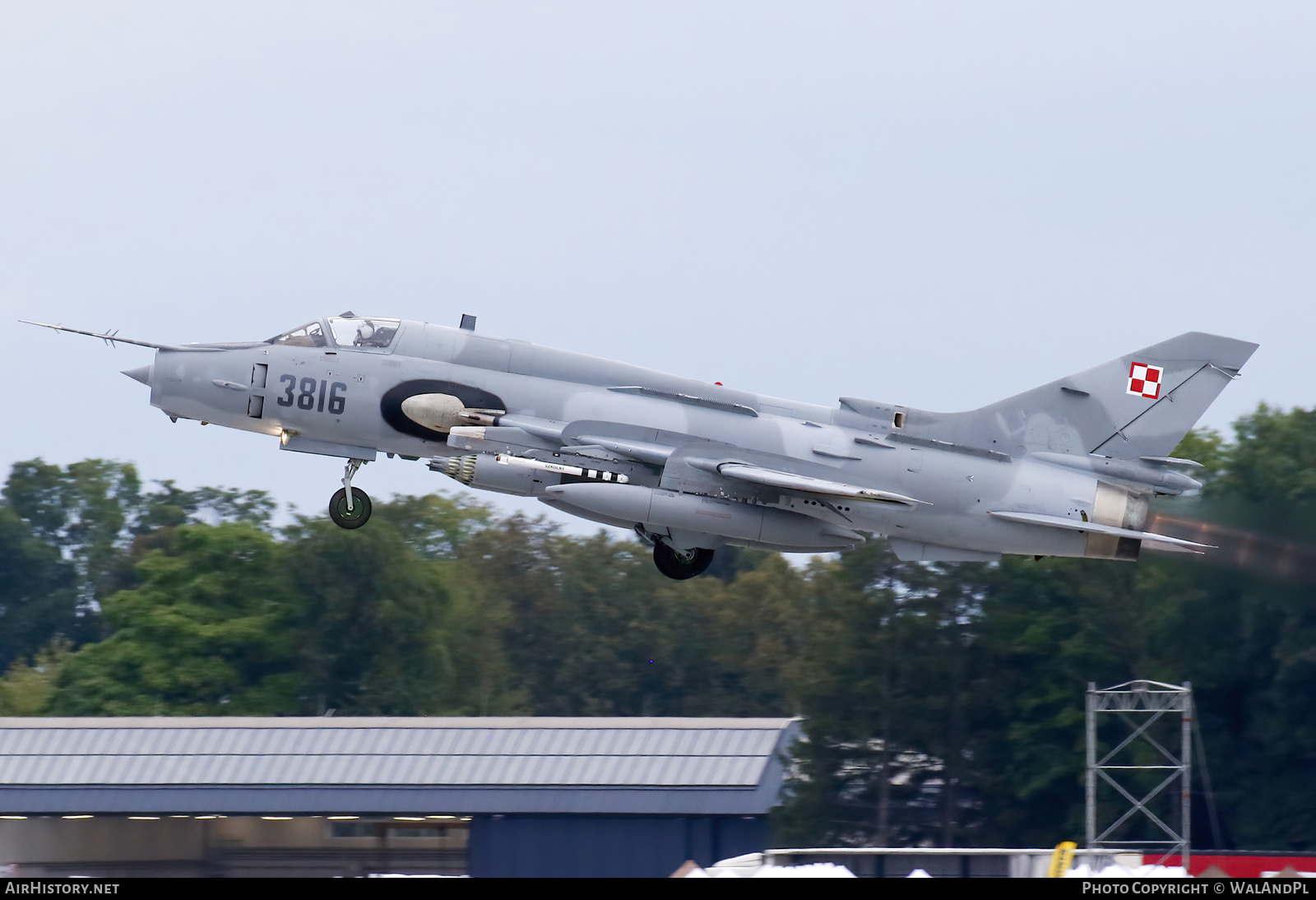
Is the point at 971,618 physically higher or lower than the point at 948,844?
higher

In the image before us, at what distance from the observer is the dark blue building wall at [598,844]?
35.1 m

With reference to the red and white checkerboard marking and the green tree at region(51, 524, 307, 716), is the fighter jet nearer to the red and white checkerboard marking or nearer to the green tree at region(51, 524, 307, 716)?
the red and white checkerboard marking

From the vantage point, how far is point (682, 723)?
37031 mm

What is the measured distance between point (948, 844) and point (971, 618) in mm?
6775

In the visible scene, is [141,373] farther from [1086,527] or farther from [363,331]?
[1086,527]

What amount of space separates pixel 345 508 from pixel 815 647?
29249 millimetres

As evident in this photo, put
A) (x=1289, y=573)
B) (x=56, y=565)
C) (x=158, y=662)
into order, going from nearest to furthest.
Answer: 1. (x=1289, y=573)
2. (x=158, y=662)
3. (x=56, y=565)

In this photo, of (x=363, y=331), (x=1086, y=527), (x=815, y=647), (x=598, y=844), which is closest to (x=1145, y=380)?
(x=1086, y=527)

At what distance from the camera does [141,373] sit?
22203 mm

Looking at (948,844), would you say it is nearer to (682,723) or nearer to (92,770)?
(682,723)

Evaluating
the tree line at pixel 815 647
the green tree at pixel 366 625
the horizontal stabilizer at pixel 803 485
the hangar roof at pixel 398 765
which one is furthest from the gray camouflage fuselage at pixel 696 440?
the green tree at pixel 366 625

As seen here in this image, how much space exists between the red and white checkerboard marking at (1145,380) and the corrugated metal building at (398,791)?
15833 mm

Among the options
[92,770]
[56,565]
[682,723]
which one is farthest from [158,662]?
[56,565]

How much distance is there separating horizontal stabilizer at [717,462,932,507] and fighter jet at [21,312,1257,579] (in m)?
0.16
